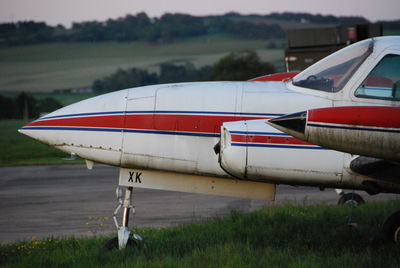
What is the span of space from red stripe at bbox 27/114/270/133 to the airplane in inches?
0.4

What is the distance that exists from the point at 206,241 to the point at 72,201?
550cm

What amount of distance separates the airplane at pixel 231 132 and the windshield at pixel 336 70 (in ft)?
0.04

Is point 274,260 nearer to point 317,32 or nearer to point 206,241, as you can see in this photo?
point 206,241

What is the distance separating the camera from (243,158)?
6.59 metres

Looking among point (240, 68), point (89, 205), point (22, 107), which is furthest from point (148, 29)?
point (89, 205)

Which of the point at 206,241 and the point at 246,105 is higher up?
the point at 246,105

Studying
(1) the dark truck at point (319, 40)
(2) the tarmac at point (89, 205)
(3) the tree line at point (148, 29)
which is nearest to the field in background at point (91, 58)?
(3) the tree line at point (148, 29)

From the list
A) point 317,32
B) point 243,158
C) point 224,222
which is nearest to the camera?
point 243,158

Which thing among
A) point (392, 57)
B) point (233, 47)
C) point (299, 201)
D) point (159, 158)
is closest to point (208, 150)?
point (159, 158)

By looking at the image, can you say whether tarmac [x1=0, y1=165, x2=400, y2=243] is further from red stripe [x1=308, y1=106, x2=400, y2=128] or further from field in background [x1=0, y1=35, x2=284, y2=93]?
field in background [x1=0, y1=35, x2=284, y2=93]

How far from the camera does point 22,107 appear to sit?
60.2 meters

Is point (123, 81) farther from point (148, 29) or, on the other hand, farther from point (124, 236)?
point (124, 236)

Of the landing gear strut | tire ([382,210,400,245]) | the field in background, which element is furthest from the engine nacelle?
the field in background

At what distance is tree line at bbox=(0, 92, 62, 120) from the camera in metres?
59.3
